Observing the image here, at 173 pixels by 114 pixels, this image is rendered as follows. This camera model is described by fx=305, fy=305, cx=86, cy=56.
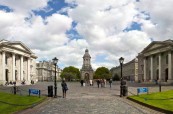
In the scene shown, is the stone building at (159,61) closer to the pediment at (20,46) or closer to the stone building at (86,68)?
the pediment at (20,46)

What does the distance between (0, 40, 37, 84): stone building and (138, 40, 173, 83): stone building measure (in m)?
45.4

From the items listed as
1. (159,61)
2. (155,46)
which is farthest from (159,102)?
(155,46)

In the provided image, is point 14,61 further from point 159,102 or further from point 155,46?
point 159,102

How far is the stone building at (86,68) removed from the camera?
188125 millimetres

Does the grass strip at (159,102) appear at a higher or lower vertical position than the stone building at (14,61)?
lower

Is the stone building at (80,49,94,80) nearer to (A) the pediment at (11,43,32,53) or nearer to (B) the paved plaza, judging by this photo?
(A) the pediment at (11,43,32,53)

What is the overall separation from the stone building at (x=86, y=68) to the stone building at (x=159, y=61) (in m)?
72.3

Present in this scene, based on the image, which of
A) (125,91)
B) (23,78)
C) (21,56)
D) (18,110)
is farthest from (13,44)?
(18,110)

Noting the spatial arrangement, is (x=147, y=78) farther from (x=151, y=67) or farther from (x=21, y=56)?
(x=21, y=56)

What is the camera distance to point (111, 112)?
20172mm

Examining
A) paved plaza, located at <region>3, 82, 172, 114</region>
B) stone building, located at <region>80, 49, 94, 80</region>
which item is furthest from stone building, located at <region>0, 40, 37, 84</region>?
stone building, located at <region>80, 49, 94, 80</region>

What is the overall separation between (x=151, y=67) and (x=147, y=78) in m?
7.36

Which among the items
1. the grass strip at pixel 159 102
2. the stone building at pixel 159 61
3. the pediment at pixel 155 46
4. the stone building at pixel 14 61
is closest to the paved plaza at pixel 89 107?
the grass strip at pixel 159 102

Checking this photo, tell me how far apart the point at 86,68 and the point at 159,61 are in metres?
89.1
